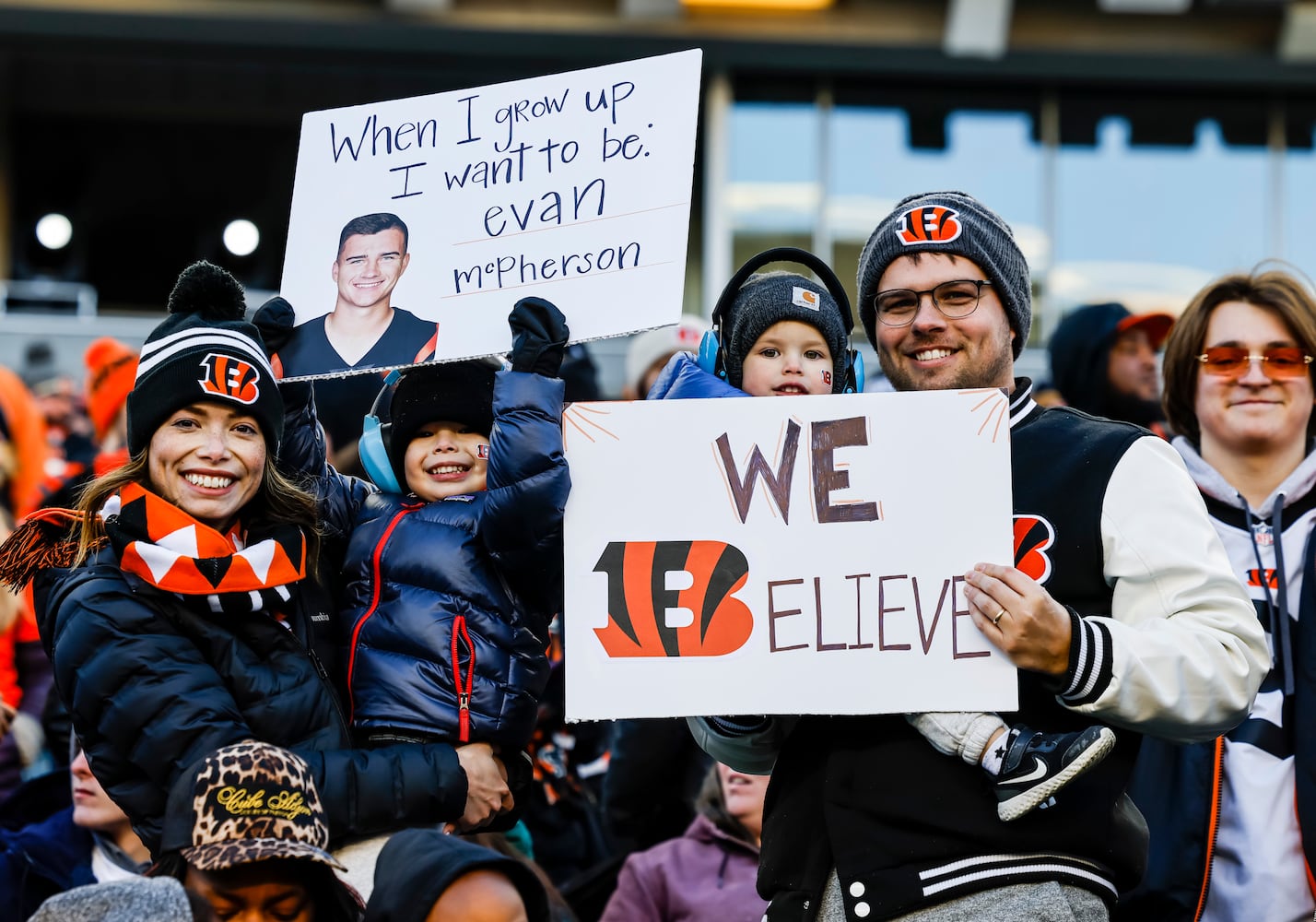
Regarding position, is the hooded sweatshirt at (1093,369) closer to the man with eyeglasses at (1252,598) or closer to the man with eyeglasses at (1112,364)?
the man with eyeglasses at (1112,364)

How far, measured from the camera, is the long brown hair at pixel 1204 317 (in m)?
4.31


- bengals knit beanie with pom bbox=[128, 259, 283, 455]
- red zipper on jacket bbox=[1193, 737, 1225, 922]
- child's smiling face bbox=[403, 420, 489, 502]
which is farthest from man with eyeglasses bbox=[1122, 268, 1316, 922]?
bengals knit beanie with pom bbox=[128, 259, 283, 455]

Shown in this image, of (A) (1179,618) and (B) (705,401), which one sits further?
(B) (705,401)

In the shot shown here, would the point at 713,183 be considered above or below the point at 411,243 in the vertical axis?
above

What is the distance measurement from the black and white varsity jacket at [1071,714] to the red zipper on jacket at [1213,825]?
29.5 inches

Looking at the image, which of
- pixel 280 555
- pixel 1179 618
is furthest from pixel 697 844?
pixel 1179 618

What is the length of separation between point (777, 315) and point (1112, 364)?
2.68m

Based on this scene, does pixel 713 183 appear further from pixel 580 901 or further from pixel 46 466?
pixel 580 901

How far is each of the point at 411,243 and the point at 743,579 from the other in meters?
1.15

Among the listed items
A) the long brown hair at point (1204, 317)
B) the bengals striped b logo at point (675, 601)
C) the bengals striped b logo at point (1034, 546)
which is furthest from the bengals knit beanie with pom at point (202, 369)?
the long brown hair at point (1204, 317)

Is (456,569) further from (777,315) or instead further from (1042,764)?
(1042,764)

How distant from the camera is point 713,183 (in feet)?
45.8

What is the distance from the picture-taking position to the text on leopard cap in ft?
9.53

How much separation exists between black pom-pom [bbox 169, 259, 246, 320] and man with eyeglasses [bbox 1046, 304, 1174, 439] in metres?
3.37
